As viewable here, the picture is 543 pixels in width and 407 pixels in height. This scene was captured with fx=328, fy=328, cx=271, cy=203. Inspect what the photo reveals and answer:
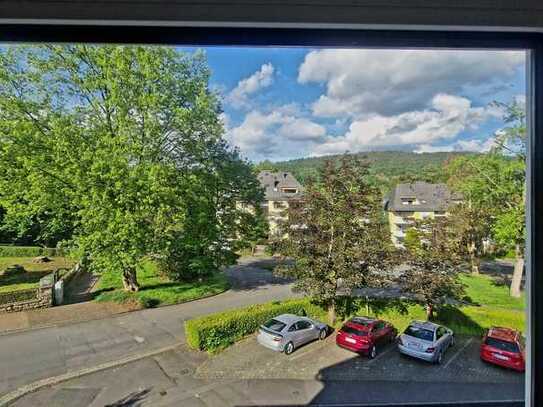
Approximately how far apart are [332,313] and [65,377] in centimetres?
105

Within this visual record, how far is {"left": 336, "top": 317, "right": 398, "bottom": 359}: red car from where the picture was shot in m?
1.33

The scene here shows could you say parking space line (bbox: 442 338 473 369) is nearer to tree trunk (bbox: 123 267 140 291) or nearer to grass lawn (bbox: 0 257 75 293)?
tree trunk (bbox: 123 267 140 291)

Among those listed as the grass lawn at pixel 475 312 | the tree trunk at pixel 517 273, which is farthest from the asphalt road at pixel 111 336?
the tree trunk at pixel 517 273

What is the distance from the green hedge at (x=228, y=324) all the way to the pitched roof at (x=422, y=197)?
0.60m

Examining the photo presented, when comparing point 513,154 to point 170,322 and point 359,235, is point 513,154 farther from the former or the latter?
point 170,322

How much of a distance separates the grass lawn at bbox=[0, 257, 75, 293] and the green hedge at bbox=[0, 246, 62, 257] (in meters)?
0.02

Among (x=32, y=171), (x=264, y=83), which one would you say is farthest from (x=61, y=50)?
(x=264, y=83)

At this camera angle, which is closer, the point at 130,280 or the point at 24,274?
the point at 24,274

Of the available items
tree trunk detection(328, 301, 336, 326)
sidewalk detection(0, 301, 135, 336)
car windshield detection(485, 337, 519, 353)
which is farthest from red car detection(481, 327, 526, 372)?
sidewalk detection(0, 301, 135, 336)

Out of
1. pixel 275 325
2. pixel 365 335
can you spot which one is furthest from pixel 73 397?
pixel 365 335

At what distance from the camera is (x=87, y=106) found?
4.43ft

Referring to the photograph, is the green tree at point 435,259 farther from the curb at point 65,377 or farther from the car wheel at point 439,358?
the curb at point 65,377

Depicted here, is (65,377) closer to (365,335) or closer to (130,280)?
(130,280)

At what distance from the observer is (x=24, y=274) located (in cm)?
123
